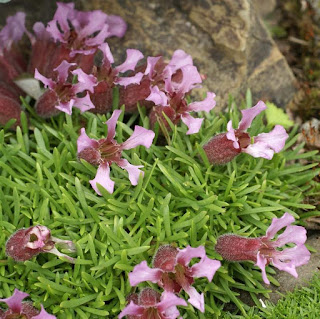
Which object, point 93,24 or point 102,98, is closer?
point 102,98

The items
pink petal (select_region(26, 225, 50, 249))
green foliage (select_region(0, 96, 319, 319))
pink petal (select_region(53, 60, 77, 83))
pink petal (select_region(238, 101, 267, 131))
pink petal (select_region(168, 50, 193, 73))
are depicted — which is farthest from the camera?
pink petal (select_region(168, 50, 193, 73))

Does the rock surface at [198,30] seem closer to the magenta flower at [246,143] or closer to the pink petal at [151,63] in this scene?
the pink petal at [151,63]

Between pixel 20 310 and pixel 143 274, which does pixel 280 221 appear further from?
pixel 20 310

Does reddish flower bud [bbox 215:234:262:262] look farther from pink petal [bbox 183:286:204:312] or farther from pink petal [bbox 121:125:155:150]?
pink petal [bbox 121:125:155:150]

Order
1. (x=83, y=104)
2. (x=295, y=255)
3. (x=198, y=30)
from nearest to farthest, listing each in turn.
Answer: (x=295, y=255) < (x=83, y=104) < (x=198, y=30)

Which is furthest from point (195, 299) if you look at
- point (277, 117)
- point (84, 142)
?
point (277, 117)

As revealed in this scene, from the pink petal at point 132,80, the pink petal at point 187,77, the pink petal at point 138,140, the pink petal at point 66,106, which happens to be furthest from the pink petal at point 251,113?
the pink petal at point 66,106

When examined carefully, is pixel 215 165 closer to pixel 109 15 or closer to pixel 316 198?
pixel 316 198

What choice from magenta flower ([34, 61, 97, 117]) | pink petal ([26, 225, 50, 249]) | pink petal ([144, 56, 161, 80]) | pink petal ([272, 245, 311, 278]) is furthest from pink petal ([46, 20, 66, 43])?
pink petal ([272, 245, 311, 278])
